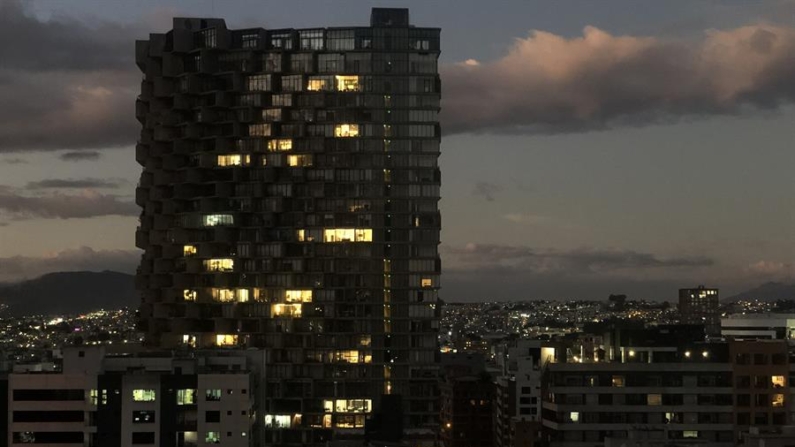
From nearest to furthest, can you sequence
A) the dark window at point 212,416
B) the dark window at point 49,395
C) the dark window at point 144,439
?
the dark window at point 144,439
the dark window at point 49,395
the dark window at point 212,416

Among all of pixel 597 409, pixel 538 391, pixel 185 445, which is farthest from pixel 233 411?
pixel 538 391

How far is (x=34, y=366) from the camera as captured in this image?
15362 cm

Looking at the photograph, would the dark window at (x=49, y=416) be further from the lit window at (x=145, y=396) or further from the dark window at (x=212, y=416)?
the dark window at (x=212, y=416)

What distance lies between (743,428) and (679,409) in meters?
6.22

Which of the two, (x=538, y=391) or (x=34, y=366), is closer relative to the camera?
(x=34, y=366)

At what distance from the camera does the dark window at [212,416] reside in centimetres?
14200

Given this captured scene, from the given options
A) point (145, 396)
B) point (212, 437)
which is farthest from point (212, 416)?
point (145, 396)

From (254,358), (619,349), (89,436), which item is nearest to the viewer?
(89,436)

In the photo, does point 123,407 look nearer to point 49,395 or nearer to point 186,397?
point 186,397

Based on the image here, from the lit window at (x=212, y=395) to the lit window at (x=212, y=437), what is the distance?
3029 millimetres

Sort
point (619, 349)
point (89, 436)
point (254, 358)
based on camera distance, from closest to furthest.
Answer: point (89, 436) → point (619, 349) → point (254, 358)

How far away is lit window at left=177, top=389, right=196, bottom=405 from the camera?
14138 cm

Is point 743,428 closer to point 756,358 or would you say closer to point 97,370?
point 756,358

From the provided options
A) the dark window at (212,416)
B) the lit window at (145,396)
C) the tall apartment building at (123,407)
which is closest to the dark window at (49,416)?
the tall apartment building at (123,407)
